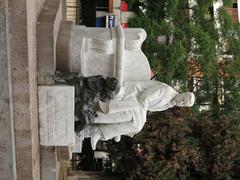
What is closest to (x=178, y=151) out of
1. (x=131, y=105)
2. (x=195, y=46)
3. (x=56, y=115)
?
(x=195, y=46)

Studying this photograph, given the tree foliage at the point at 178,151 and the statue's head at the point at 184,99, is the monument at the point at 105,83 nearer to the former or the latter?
the statue's head at the point at 184,99

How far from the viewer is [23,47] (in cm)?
586

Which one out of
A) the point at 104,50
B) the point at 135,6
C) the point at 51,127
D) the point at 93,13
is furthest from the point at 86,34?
the point at 93,13

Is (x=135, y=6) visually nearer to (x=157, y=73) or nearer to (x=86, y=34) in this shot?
(x=157, y=73)

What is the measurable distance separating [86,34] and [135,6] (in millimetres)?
10464

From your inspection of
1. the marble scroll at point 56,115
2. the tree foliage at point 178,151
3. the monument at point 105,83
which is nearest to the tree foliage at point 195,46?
the tree foliage at point 178,151

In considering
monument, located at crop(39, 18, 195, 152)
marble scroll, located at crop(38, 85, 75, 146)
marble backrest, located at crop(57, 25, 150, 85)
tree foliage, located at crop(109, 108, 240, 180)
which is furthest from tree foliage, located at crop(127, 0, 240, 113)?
marble scroll, located at crop(38, 85, 75, 146)

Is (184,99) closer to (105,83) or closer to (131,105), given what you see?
(131,105)

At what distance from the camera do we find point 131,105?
7.34 metres

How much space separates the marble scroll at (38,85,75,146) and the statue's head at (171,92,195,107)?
1.66 meters

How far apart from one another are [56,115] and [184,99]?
196 cm

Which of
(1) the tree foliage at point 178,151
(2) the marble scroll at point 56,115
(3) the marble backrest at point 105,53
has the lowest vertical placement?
(1) the tree foliage at point 178,151

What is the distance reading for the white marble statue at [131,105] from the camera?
24.1ft

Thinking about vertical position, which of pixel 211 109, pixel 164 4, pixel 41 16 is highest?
pixel 164 4
